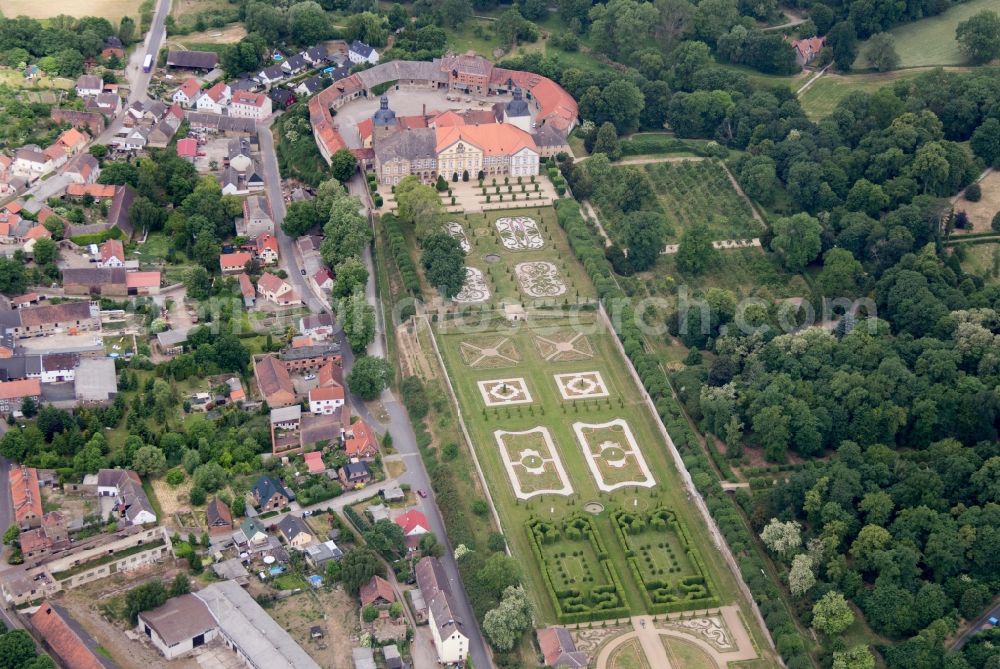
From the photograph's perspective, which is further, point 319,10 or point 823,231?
point 319,10

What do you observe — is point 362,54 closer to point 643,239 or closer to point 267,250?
point 267,250

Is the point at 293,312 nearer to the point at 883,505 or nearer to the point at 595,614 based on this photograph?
the point at 595,614

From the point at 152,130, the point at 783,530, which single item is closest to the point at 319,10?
the point at 152,130

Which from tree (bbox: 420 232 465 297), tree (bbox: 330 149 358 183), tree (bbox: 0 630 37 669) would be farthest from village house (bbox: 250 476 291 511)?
tree (bbox: 330 149 358 183)

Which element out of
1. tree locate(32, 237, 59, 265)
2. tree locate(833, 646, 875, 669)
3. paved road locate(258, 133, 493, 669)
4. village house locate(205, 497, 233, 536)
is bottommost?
tree locate(833, 646, 875, 669)

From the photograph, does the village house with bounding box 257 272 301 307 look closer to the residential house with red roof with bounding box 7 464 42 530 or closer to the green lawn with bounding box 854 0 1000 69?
the residential house with red roof with bounding box 7 464 42 530

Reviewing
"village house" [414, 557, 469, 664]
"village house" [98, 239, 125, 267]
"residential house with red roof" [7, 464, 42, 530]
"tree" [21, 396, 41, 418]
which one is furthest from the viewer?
"village house" [98, 239, 125, 267]
